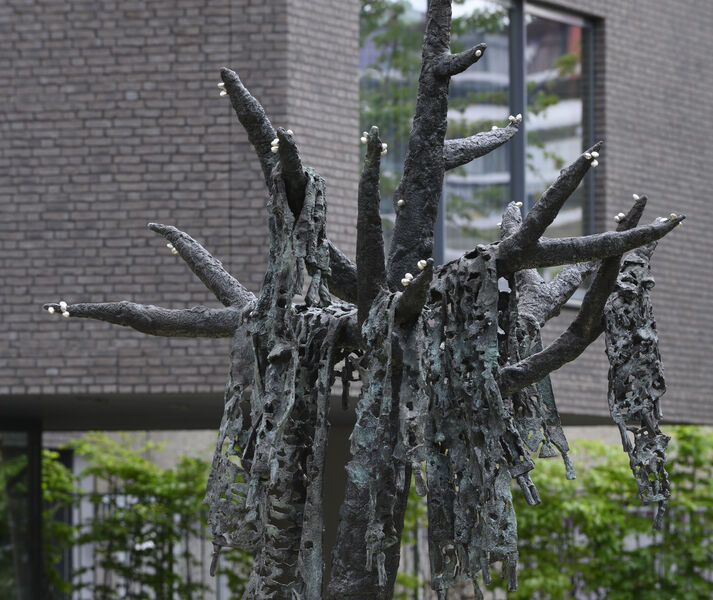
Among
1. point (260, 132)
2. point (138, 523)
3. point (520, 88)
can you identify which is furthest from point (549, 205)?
point (138, 523)

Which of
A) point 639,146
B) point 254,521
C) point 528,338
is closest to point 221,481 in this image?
point 254,521

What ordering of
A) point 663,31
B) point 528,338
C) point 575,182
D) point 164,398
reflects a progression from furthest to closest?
point 663,31 < point 164,398 < point 528,338 < point 575,182

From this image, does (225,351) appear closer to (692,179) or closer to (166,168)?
(166,168)

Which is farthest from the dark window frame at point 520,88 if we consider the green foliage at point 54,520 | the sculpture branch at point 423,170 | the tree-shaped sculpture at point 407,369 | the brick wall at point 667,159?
the sculpture branch at point 423,170

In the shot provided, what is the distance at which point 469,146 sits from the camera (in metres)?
7.32

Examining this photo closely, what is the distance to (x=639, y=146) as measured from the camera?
49.9ft

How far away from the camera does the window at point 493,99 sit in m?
13.4

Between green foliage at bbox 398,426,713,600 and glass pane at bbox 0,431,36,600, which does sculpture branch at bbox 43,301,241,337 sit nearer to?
glass pane at bbox 0,431,36,600

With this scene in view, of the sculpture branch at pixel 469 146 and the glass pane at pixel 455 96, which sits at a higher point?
the glass pane at pixel 455 96

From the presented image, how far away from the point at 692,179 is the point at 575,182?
10.2m

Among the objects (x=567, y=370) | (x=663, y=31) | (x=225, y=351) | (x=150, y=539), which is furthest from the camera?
(x=150, y=539)

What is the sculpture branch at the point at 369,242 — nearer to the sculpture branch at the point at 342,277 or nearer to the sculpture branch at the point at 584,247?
the sculpture branch at the point at 584,247

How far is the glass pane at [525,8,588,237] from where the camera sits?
47.9 ft

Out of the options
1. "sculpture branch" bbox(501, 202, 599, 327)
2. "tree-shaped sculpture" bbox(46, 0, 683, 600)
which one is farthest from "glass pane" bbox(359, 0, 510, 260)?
"tree-shaped sculpture" bbox(46, 0, 683, 600)
